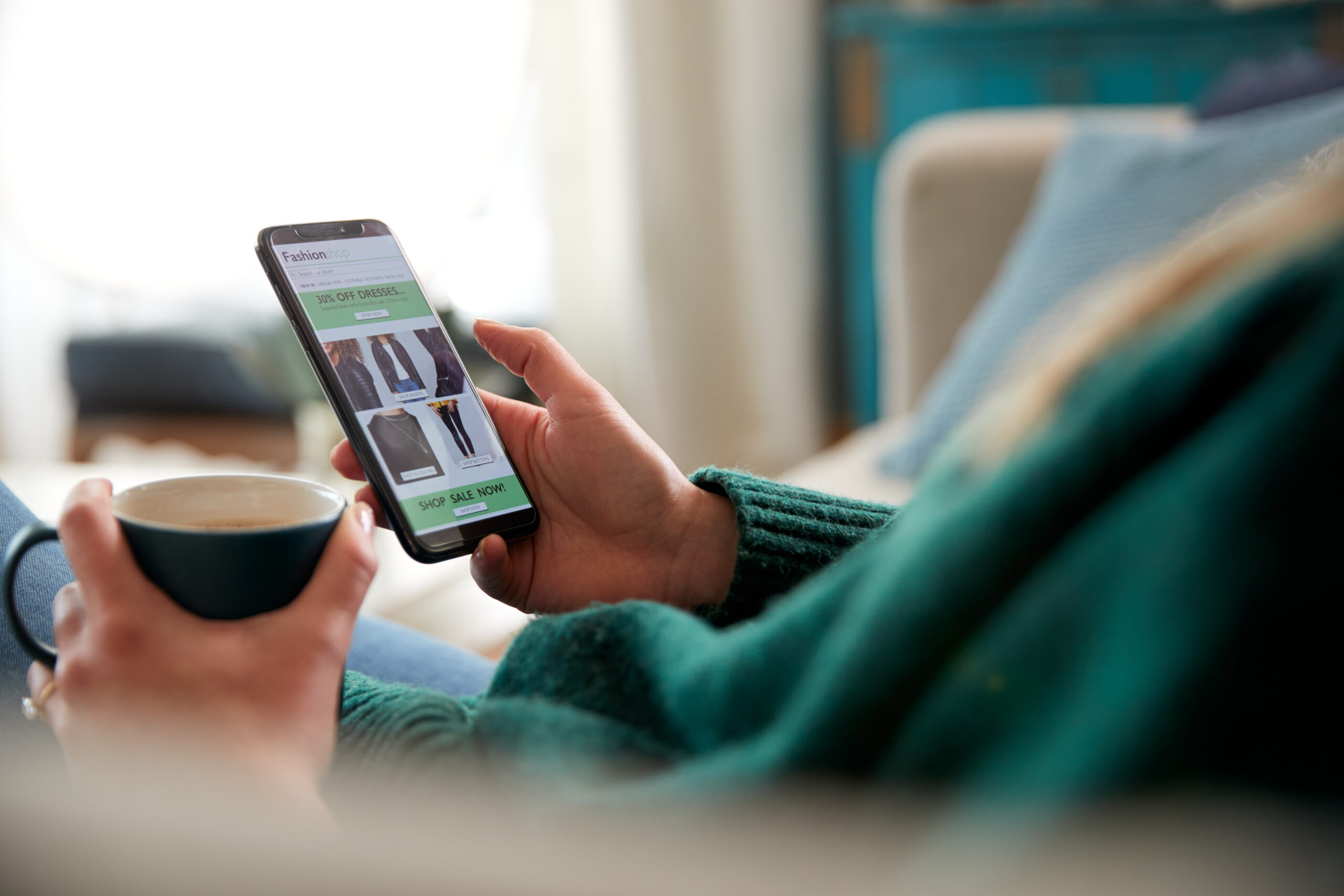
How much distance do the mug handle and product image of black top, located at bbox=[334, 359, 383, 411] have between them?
205 mm

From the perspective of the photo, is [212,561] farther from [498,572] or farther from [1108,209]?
[1108,209]

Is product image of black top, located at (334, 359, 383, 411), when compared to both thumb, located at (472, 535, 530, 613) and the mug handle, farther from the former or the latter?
the mug handle

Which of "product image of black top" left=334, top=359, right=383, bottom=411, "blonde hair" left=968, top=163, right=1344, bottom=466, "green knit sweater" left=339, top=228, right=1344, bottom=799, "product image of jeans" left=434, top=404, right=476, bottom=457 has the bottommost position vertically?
"product image of jeans" left=434, top=404, right=476, bottom=457

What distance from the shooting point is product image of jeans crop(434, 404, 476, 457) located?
64cm

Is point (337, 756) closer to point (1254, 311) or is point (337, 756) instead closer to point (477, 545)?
point (477, 545)

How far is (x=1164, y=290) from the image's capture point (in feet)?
0.89

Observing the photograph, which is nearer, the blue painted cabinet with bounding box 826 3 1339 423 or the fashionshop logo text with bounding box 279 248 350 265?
the fashionshop logo text with bounding box 279 248 350 265

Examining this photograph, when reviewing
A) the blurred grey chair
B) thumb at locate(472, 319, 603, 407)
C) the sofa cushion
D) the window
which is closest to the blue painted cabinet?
the blurred grey chair

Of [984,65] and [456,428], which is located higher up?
[984,65]

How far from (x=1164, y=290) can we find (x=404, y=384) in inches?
18.1

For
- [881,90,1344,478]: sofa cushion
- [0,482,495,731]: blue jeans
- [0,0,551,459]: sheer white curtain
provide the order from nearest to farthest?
[0,482,495,731]: blue jeans
[881,90,1344,478]: sofa cushion
[0,0,551,459]: sheer white curtain

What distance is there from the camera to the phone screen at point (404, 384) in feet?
1.99

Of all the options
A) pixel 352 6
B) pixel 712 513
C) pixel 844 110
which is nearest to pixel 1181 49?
pixel 844 110

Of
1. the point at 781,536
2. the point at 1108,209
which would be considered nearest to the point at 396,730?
the point at 781,536
